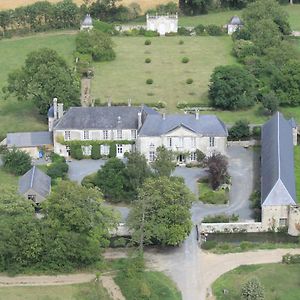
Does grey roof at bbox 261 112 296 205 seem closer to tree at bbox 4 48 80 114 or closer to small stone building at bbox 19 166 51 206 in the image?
small stone building at bbox 19 166 51 206

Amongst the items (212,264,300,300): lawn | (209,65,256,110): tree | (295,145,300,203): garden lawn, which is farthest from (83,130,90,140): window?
(212,264,300,300): lawn

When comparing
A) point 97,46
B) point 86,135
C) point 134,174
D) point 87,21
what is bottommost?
point 134,174

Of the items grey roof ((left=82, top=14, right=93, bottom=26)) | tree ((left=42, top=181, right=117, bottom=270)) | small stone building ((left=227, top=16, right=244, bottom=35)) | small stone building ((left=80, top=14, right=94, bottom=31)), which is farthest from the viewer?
grey roof ((left=82, top=14, right=93, bottom=26))

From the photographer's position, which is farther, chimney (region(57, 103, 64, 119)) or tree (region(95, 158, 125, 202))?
chimney (region(57, 103, 64, 119))

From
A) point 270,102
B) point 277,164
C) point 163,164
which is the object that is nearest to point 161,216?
point 163,164

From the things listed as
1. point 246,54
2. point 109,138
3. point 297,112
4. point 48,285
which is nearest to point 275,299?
point 48,285

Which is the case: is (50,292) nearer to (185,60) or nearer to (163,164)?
(163,164)
